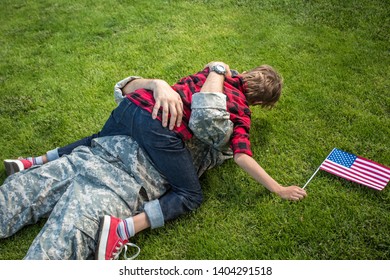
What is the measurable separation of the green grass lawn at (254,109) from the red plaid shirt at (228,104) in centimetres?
47

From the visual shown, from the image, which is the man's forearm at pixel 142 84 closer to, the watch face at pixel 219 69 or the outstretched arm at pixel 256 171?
the watch face at pixel 219 69

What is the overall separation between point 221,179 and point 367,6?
3.82 meters

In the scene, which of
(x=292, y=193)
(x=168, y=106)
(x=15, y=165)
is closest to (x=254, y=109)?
(x=292, y=193)

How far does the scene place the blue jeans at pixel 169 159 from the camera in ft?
8.35

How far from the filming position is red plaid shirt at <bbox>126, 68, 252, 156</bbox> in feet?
8.42

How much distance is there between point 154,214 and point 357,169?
1.57 m

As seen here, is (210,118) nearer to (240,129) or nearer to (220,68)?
(240,129)

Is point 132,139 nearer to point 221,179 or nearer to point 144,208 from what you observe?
point 144,208

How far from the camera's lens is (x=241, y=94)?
2.83 metres

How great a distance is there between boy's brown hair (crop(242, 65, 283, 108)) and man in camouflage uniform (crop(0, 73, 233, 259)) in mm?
420

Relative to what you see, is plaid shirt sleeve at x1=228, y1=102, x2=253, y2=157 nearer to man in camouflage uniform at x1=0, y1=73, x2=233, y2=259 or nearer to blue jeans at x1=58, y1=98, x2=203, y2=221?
man in camouflage uniform at x1=0, y1=73, x2=233, y2=259

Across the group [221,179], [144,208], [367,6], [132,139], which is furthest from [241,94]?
[367,6]

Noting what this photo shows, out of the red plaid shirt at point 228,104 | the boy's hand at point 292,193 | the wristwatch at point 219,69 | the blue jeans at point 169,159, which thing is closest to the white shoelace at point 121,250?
the blue jeans at point 169,159

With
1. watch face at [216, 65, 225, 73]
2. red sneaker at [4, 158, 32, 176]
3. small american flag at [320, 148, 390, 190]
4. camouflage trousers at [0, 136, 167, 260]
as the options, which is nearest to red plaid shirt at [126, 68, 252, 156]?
watch face at [216, 65, 225, 73]
